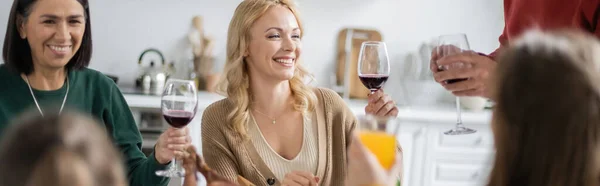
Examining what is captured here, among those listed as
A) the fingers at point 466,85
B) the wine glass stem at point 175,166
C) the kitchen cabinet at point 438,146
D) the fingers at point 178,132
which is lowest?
the kitchen cabinet at point 438,146

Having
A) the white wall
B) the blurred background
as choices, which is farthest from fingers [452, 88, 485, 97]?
the white wall

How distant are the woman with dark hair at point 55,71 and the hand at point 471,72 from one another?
80cm

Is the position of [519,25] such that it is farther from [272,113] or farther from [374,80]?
[272,113]

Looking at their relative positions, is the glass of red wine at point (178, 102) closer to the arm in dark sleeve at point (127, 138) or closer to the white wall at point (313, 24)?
the arm in dark sleeve at point (127, 138)

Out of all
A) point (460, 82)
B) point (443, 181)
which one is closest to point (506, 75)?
point (460, 82)

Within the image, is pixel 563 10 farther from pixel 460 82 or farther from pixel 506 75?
pixel 506 75

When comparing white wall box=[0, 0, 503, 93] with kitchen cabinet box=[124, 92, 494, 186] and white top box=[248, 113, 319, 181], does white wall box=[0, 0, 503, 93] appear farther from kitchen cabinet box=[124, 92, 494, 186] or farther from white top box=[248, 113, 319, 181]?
white top box=[248, 113, 319, 181]

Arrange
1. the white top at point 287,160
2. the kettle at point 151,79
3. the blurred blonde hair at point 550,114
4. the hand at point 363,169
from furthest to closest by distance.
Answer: the kettle at point 151,79 → the white top at point 287,160 → the hand at point 363,169 → the blurred blonde hair at point 550,114

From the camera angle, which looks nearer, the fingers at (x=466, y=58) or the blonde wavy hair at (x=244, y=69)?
the fingers at (x=466, y=58)

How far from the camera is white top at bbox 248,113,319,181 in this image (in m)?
2.41

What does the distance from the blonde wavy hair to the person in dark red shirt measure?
721 mm

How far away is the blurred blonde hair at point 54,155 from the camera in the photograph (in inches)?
34.8

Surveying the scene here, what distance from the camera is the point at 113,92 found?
7.62ft

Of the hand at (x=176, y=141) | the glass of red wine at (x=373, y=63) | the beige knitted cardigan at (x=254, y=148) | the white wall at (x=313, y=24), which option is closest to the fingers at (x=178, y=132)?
the hand at (x=176, y=141)
